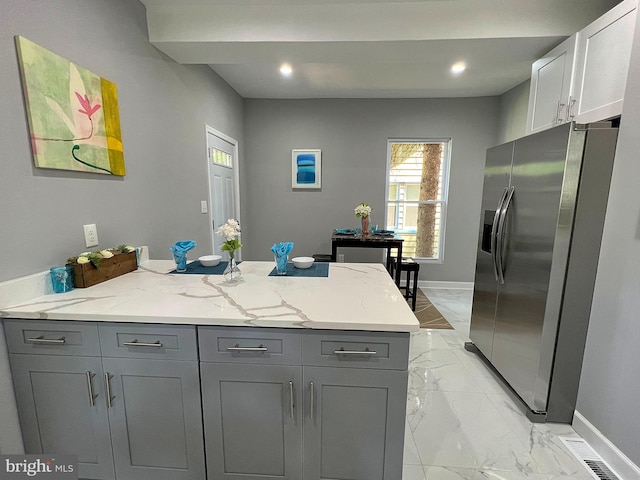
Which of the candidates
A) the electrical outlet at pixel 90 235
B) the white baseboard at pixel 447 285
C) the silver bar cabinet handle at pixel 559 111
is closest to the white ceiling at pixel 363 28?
the silver bar cabinet handle at pixel 559 111

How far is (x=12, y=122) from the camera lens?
1197mm

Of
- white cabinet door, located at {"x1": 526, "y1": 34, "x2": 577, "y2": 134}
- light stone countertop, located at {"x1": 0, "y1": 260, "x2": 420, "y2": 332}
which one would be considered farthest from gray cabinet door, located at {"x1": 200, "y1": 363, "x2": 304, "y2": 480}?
white cabinet door, located at {"x1": 526, "y1": 34, "x2": 577, "y2": 134}

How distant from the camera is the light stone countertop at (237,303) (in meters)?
1.09

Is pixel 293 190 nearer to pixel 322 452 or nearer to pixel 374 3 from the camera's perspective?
pixel 374 3

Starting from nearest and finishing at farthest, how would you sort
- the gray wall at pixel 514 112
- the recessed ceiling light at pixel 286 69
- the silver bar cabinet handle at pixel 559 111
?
the silver bar cabinet handle at pixel 559 111 < the recessed ceiling light at pixel 286 69 < the gray wall at pixel 514 112

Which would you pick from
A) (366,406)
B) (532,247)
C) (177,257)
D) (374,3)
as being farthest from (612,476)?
(374,3)

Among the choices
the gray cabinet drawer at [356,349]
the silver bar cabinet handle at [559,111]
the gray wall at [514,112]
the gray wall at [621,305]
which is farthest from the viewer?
the gray wall at [514,112]

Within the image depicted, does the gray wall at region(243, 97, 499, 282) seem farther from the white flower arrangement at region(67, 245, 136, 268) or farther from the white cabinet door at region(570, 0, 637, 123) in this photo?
the white flower arrangement at region(67, 245, 136, 268)

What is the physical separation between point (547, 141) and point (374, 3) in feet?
4.85

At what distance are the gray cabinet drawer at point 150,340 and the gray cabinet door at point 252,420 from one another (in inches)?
4.5

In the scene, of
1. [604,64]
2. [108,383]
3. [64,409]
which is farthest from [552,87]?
[64,409]

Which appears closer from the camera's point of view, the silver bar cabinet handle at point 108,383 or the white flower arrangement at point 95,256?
the silver bar cabinet handle at point 108,383

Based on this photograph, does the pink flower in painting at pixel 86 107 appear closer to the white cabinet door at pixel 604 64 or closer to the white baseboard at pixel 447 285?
the white cabinet door at pixel 604 64

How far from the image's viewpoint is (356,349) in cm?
109
